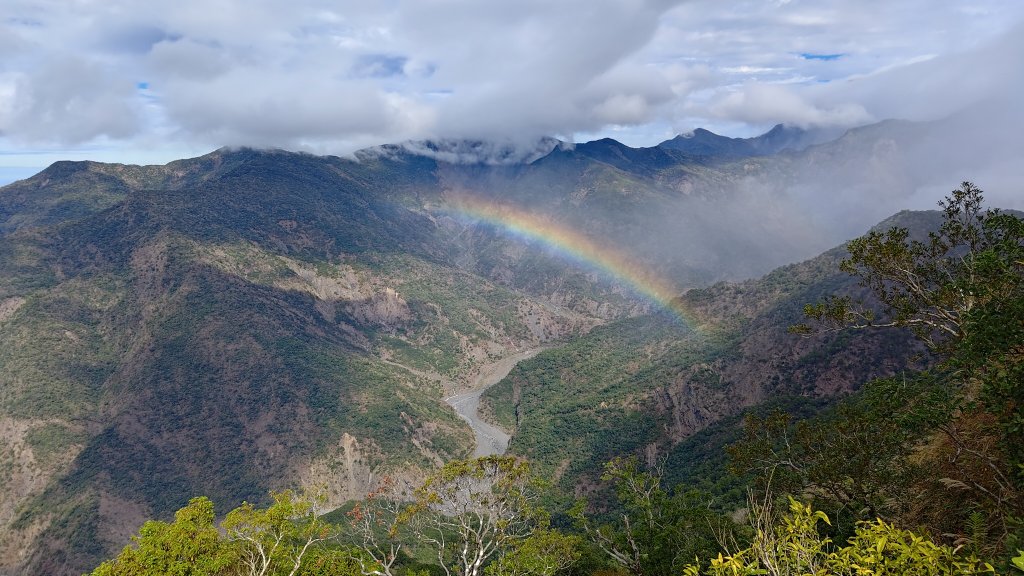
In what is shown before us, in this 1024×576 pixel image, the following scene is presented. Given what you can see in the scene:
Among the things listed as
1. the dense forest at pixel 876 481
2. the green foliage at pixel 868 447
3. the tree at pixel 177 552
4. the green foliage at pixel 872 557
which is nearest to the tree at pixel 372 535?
the dense forest at pixel 876 481

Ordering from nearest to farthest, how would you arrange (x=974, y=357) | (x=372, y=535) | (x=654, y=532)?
(x=974, y=357), (x=372, y=535), (x=654, y=532)

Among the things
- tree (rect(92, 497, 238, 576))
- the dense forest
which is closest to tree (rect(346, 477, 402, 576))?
the dense forest

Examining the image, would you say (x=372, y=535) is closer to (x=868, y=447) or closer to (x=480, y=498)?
(x=480, y=498)

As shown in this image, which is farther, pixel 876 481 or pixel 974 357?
pixel 876 481

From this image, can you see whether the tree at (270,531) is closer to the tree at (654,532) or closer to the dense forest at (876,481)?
the dense forest at (876,481)

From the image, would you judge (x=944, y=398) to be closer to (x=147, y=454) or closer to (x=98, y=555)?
(x=98, y=555)

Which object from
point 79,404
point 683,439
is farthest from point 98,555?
point 683,439

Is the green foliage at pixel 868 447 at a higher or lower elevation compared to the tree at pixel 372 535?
higher

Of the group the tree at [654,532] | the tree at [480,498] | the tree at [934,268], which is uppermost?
the tree at [934,268]

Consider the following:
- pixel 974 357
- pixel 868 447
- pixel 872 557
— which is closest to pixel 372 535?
pixel 868 447

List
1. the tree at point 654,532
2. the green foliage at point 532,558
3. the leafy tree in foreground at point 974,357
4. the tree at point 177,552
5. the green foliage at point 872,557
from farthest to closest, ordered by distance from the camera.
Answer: the tree at point 654,532, the green foliage at point 532,558, the tree at point 177,552, the leafy tree in foreground at point 974,357, the green foliage at point 872,557
